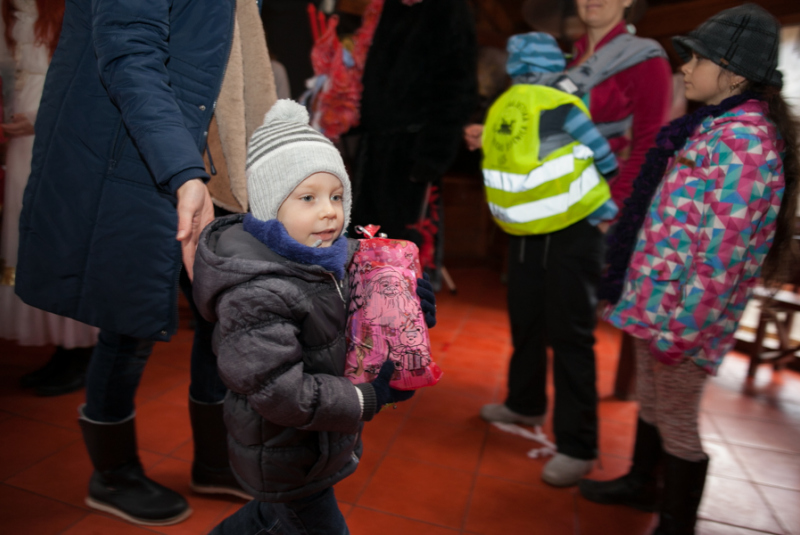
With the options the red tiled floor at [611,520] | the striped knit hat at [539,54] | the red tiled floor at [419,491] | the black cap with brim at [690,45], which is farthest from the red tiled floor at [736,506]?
the striped knit hat at [539,54]

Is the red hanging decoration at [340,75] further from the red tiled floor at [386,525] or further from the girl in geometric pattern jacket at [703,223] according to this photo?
the red tiled floor at [386,525]

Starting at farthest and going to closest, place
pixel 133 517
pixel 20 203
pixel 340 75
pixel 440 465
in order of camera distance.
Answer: pixel 340 75 < pixel 20 203 < pixel 440 465 < pixel 133 517

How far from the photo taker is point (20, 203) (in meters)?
1.97

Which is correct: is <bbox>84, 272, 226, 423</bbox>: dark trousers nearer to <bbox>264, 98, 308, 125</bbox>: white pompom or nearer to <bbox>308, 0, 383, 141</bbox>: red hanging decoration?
<bbox>264, 98, 308, 125</bbox>: white pompom

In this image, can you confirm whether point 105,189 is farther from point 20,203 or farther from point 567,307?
point 567,307

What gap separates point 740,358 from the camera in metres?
3.21

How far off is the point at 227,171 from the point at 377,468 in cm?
111

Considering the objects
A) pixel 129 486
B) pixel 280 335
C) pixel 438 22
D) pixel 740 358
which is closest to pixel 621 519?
pixel 280 335

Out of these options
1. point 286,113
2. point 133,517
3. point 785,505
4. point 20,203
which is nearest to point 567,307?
point 785,505

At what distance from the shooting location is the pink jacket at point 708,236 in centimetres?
118

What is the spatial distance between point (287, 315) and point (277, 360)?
0.08 meters

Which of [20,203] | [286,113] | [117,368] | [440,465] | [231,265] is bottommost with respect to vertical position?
[440,465]

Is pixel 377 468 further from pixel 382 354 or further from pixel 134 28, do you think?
pixel 134 28

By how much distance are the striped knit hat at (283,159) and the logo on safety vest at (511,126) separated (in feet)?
2.66
